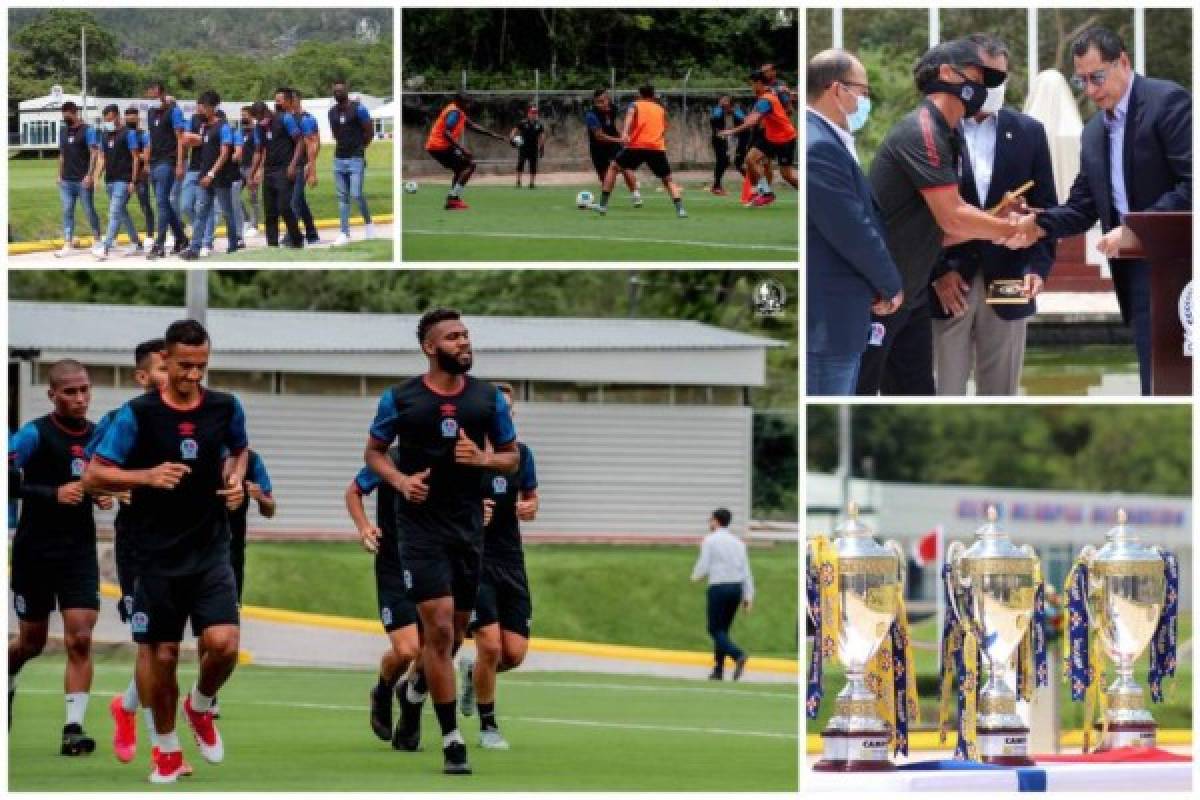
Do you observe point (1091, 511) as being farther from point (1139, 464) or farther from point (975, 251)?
point (975, 251)

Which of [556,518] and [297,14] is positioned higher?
[297,14]

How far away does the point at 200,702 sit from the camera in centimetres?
956

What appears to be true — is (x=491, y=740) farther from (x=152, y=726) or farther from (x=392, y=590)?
(x=152, y=726)

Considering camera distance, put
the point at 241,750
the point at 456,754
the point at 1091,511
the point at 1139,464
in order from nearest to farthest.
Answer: the point at 456,754
the point at 241,750
the point at 1091,511
the point at 1139,464

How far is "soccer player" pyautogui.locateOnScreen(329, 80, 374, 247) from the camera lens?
10172 millimetres

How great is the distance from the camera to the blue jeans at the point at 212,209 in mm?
10492

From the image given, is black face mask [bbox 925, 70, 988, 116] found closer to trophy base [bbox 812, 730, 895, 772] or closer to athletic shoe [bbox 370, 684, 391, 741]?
trophy base [bbox 812, 730, 895, 772]

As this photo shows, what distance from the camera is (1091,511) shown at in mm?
33875

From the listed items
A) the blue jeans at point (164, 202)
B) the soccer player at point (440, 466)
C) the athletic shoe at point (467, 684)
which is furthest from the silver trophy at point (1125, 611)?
the blue jeans at point (164, 202)

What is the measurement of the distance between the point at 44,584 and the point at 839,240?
3.36 meters

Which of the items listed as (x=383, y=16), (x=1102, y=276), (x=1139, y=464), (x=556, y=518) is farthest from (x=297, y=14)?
(x=1139, y=464)

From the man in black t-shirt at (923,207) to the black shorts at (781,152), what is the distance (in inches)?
12.9

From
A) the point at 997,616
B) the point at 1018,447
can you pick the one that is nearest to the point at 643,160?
the point at 997,616

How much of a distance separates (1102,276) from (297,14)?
3403 millimetres
